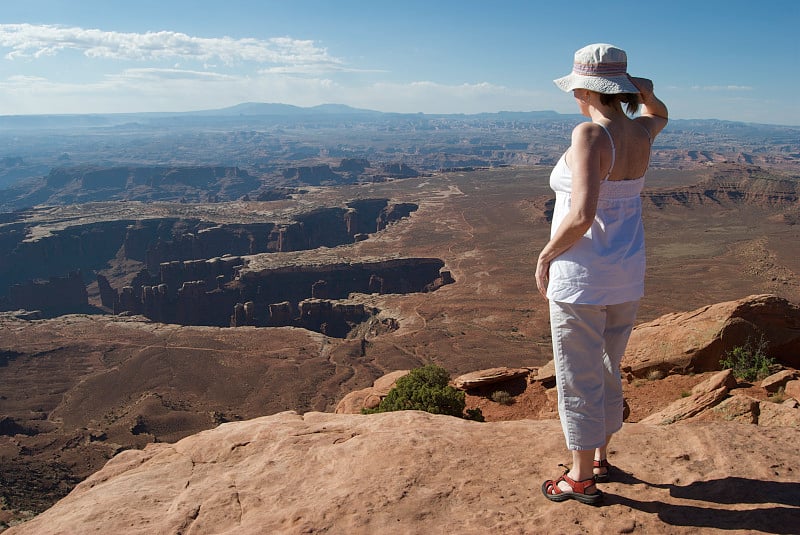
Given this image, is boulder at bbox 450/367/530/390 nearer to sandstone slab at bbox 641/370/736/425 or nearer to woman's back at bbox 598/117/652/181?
sandstone slab at bbox 641/370/736/425

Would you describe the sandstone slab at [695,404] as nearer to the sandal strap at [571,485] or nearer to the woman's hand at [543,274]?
the sandal strap at [571,485]

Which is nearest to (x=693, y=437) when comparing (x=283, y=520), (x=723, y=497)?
(x=723, y=497)

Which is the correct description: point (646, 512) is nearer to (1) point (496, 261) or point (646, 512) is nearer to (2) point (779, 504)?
(2) point (779, 504)

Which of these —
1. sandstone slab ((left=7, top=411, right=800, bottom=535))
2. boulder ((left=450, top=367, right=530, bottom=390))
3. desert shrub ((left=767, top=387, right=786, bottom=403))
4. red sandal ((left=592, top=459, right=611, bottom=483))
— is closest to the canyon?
boulder ((left=450, top=367, right=530, bottom=390))

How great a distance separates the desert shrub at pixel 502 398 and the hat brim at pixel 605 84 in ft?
32.3

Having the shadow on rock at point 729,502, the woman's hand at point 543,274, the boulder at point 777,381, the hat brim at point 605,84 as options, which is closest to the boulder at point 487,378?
the boulder at point 777,381

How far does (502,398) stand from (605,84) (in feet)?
32.9

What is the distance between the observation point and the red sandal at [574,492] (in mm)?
4340

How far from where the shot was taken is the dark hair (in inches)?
163

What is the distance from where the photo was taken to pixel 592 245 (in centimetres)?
406

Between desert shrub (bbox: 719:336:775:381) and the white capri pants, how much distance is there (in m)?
6.98

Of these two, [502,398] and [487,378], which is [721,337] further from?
[487,378]

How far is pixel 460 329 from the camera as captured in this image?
40.6 m

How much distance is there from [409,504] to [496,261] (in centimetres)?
5769
